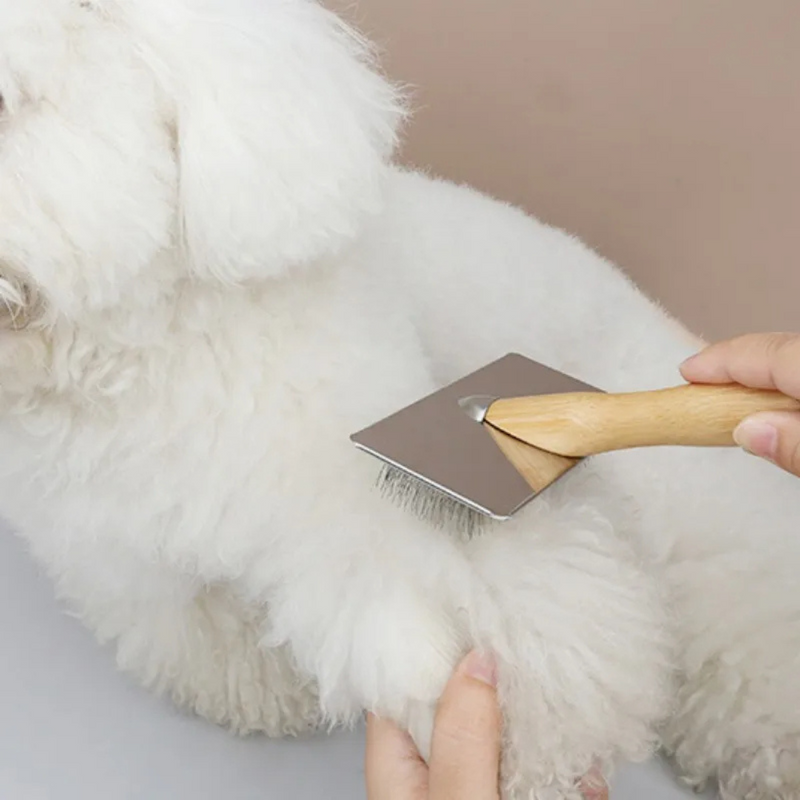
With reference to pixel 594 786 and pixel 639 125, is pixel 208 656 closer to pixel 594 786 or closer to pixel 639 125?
pixel 594 786

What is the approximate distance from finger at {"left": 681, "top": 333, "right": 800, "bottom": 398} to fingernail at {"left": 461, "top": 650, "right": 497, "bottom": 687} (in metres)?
0.24

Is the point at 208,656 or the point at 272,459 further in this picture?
the point at 208,656

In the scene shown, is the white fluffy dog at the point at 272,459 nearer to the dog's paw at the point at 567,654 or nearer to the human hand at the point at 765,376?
the dog's paw at the point at 567,654

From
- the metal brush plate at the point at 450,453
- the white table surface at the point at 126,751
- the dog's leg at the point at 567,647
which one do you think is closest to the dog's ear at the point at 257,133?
the metal brush plate at the point at 450,453

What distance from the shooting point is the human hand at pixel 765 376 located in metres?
0.55

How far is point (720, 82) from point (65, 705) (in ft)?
3.82

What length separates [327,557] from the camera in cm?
70

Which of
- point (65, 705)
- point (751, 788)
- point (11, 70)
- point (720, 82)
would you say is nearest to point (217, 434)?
point (11, 70)

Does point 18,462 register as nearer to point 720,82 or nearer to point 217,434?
point 217,434

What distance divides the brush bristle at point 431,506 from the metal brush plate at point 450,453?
0.11ft

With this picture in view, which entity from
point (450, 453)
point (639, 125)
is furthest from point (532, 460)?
point (639, 125)

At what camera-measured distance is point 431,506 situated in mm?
701

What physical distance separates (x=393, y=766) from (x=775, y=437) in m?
0.36

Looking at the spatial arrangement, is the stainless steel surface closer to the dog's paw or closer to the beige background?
the dog's paw
